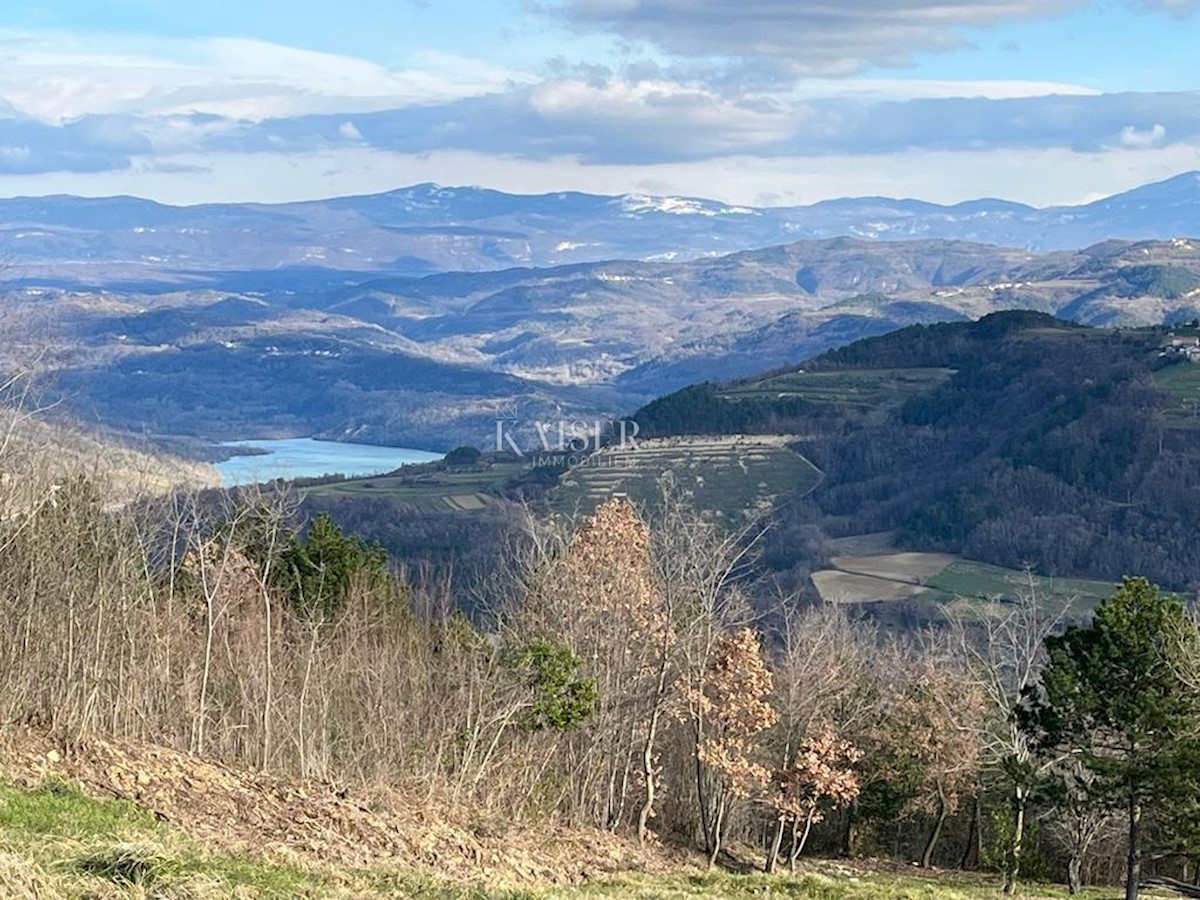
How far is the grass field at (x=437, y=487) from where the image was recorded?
112m

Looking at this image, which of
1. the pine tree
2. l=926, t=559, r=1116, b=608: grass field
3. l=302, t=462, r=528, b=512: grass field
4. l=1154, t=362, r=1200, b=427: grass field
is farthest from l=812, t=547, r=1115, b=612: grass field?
the pine tree

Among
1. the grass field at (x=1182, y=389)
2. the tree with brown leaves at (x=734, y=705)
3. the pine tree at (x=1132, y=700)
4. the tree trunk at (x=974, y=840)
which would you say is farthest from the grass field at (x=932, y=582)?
the tree with brown leaves at (x=734, y=705)

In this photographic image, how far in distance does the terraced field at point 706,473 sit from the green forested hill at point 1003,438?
287 centimetres

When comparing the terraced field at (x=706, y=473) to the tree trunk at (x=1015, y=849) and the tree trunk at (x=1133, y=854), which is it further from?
the tree trunk at (x=1133, y=854)

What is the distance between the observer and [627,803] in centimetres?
3325

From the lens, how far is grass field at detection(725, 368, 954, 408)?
486 ft

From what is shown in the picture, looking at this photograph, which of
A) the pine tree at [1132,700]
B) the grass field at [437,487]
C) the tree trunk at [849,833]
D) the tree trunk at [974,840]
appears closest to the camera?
the pine tree at [1132,700]

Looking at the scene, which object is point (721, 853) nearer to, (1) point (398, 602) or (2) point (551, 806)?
(2) point (551, 806)

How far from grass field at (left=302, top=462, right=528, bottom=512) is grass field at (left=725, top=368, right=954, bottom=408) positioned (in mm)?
32242

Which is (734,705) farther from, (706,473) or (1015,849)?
(706,473)

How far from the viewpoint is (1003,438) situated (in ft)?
443

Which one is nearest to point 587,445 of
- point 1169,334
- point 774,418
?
point 774,418

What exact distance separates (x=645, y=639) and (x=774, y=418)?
112207 millimetres

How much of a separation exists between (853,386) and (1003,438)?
74.8 ft
